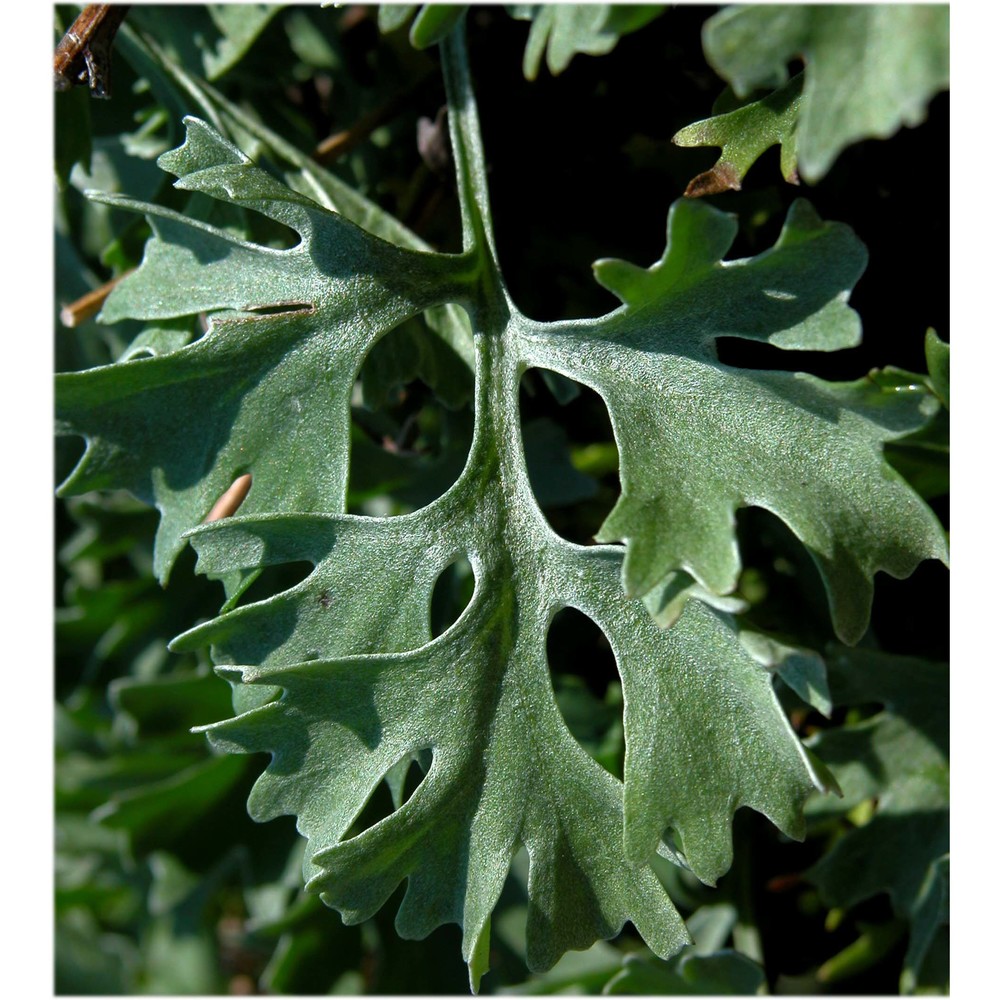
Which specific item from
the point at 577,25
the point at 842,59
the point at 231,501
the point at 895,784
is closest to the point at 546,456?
the point at 231,501

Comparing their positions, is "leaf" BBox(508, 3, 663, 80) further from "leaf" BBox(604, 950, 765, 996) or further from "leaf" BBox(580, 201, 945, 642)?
"leaf" BBox(604, 950, 765, 996)

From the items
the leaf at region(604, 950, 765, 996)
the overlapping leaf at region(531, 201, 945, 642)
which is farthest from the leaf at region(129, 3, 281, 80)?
the leaf at region(604, 950, 765, 996)

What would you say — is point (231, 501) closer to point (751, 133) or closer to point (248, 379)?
point (248, 379)

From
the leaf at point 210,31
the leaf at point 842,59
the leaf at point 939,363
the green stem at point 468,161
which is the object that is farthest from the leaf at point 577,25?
the leaf at point 210,31

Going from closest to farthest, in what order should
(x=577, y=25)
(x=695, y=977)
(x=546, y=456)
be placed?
1. (x=577, y=25)
2. (x=695, y=977)
3. (x=546, y=456)

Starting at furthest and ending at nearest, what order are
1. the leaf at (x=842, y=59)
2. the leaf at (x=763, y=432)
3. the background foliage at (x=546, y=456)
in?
the background foliage at (x=546, y=456), the leaf at (x=763, y=432), the leaf at (x=842, y=59)

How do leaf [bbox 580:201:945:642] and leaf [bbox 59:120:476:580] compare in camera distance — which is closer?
leaf [bbox 580:201:945:642]

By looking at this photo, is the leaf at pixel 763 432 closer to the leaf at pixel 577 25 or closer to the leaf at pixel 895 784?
the leaf at pixel 577 25
